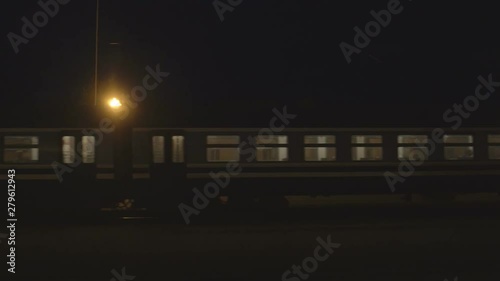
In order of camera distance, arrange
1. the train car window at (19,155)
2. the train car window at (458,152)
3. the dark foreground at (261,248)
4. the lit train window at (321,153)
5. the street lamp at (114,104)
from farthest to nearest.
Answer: the train car window at (458,152) → the lit train window at (321,153) → the street lamp at (114,104) → the train car window at (19,155) → the dark foreground at (261,248)

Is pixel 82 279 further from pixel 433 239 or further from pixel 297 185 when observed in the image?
pixel 297 185

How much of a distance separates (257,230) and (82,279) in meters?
5.17

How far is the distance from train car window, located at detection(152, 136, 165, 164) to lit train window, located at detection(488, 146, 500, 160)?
28.6 feet

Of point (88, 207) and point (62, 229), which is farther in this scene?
point (88, 207)

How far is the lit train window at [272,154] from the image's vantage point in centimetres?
1545

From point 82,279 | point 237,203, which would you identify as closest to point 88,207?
point 237,203

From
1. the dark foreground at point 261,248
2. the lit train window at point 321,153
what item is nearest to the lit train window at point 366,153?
the lit train window at point 321,153

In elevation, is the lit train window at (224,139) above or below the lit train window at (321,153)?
above

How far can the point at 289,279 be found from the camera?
7.96 metres

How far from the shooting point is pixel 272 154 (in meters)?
15.5

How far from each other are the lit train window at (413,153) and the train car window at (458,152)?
1.89 ft

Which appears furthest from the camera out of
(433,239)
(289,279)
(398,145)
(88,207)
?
(398,145)

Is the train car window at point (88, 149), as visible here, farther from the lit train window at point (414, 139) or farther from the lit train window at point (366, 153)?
the lit train window at point (414, 139)

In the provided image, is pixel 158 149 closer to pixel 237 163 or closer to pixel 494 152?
pixel 237 163
